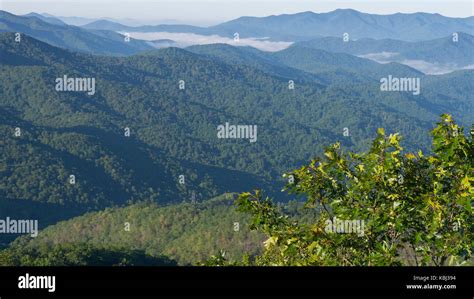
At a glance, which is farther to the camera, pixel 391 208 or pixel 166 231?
A: pixel 166 231

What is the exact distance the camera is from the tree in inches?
472

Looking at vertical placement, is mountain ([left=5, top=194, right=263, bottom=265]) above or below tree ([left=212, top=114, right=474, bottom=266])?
below

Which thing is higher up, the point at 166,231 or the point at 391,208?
the point at 391,208

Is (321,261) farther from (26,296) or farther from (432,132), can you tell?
(26,296)

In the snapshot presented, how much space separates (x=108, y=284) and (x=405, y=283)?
15.0 feet

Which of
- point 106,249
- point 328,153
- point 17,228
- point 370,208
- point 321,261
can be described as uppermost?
point 328,153

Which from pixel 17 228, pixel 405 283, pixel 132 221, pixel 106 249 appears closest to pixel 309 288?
pixel 405 283

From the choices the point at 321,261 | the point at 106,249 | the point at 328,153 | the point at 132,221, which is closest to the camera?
the point at 321,261

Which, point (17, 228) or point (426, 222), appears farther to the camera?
point (17, 228)

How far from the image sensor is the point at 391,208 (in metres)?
12.1

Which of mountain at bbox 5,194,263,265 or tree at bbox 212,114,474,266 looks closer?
tree at bbox 212,114,474,266

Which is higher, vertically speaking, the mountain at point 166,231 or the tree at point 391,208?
the tree at point 391,208

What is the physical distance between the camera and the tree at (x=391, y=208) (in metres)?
12.0

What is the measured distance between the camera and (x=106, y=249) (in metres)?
105
